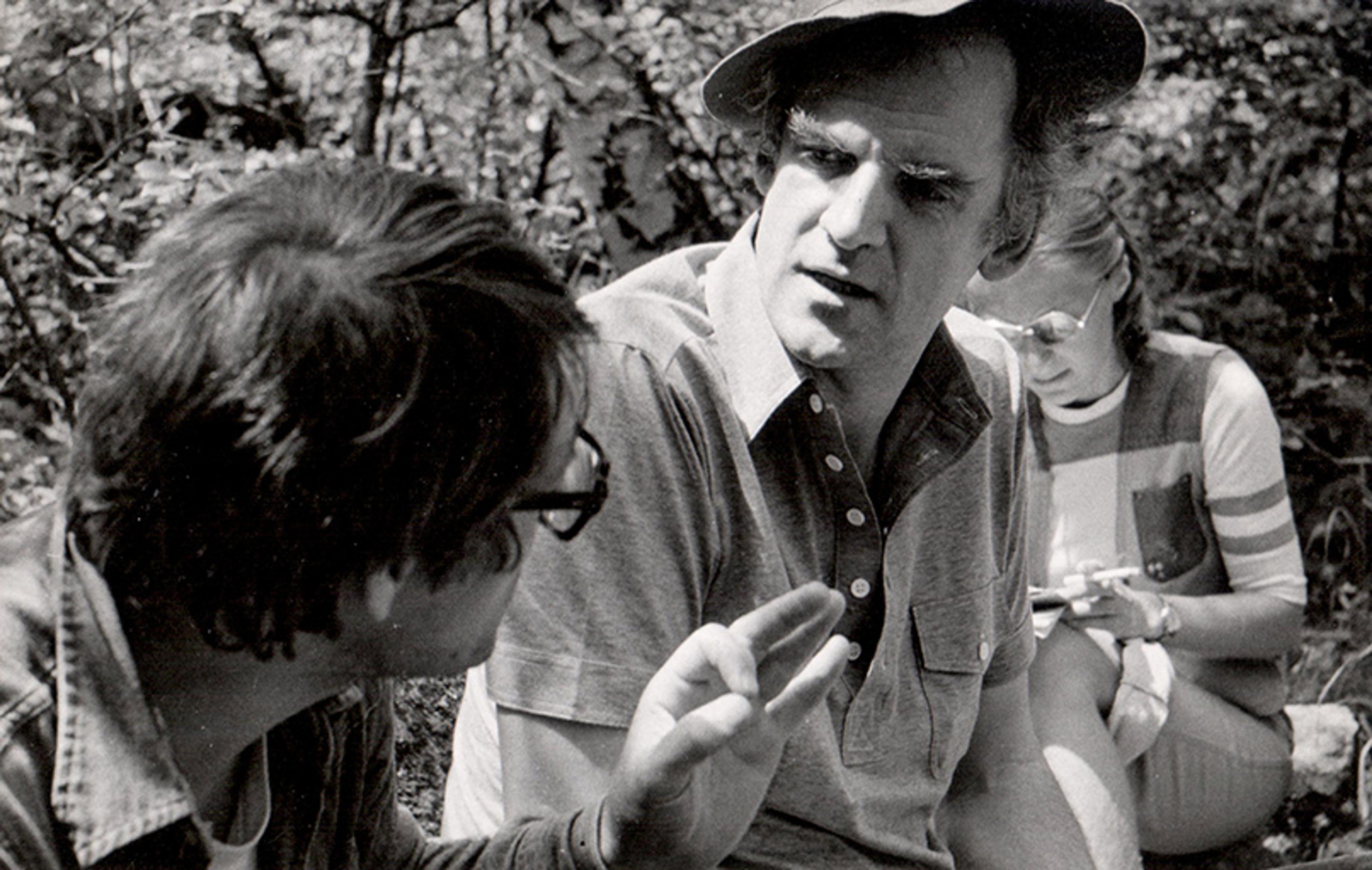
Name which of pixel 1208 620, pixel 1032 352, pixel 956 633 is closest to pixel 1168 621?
pixel 1208 620

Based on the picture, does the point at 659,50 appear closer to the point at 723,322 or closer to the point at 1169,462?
the point at 1169,462

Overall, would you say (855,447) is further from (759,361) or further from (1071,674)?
(1071,674)

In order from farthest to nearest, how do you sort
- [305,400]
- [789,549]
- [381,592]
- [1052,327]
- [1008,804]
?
[1052,327] < [1008,804] < [789,549] < [381,592] < [305,400]

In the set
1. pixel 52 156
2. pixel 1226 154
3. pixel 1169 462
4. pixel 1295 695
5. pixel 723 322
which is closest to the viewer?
pixel 723 322

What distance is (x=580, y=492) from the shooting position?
179 cm

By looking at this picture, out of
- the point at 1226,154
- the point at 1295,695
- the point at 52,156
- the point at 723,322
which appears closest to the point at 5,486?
the point at 52,156

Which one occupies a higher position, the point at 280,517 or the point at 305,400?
the point at 305,400

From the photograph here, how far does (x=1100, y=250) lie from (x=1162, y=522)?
23.2 inches

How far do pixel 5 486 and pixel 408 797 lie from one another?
1783mm

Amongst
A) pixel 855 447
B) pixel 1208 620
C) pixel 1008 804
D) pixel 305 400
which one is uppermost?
pixel 305 400

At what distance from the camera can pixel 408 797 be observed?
3041 mm

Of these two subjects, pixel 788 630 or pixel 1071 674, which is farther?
pixel 1071 674

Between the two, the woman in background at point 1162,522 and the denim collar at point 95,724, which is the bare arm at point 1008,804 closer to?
the woman in background at point 1162,522

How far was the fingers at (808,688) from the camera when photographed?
184 cm
